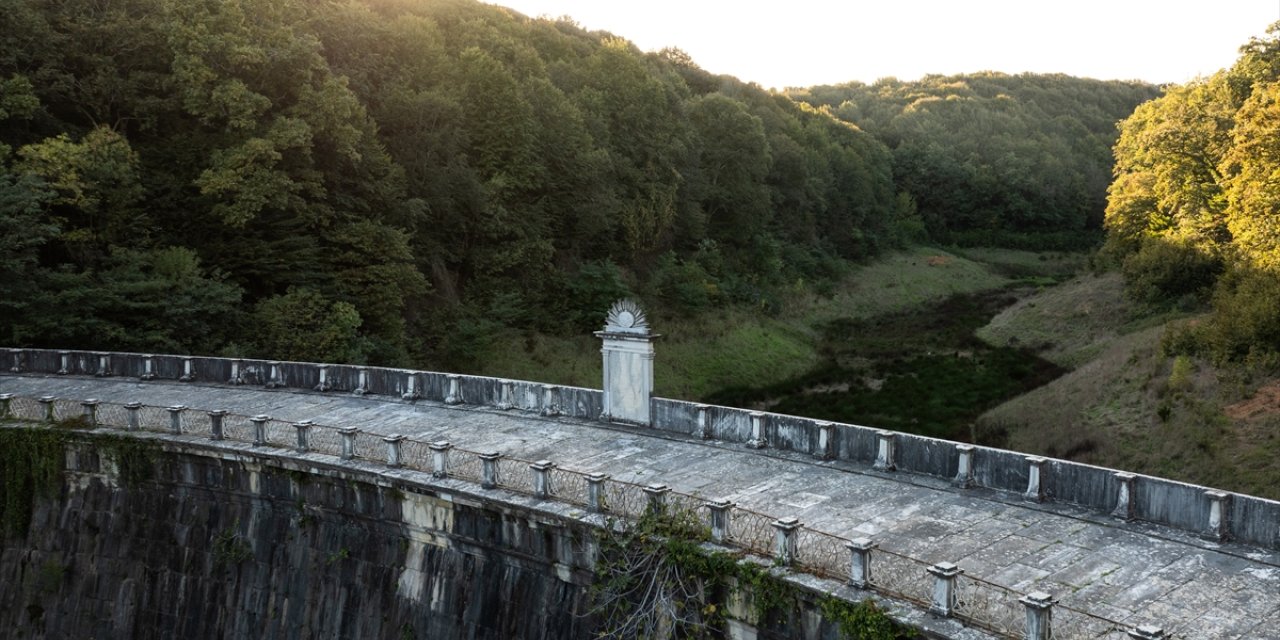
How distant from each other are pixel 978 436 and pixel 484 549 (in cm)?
2226

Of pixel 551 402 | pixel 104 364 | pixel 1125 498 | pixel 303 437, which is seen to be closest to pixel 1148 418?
pixel 1125 498

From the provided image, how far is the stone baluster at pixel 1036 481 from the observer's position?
14391 mm

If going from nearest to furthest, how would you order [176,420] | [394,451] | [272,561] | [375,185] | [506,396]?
[394,451], [272,561], [176,420], [506,396], [375,185]

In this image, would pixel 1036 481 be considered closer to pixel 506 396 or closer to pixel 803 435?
pixel 803 435

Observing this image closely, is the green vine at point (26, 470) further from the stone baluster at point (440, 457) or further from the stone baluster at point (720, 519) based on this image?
the stone baluster at point (720, 519)

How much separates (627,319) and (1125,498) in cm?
909

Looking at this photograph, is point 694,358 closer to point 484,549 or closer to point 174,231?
point 174,231

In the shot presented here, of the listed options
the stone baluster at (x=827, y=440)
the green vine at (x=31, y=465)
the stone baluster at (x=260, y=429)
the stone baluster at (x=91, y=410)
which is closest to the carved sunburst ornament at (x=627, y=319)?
the stone baluster at (x=827, y=440)

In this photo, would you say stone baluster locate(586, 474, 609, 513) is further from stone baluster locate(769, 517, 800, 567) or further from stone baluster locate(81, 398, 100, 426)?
stone baluster locate(81, 398, 100, 426)

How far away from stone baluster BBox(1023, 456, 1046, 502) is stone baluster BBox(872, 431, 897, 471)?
7.37 feet

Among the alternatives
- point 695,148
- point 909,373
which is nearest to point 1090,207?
point 695,148

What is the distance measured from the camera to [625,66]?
5778 cm

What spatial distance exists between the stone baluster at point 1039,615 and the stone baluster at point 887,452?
6.33 metres

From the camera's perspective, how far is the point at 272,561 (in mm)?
17312
